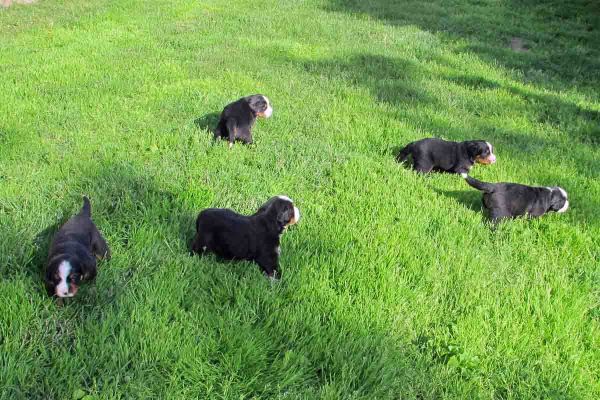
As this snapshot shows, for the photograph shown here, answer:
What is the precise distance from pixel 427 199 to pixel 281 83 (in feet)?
14.5

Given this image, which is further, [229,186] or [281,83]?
[281,83]

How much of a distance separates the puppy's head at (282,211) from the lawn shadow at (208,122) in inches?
111

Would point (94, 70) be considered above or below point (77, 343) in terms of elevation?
above

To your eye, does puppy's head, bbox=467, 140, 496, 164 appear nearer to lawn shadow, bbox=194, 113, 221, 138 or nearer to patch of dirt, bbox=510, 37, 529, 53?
lawn shadow, bbox=194, 113, 221, 138

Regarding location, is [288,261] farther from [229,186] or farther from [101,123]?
[101,123]

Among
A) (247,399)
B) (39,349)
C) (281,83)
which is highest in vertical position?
(281,83)

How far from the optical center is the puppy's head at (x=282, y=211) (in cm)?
396

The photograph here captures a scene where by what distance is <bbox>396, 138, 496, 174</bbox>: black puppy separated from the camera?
5.84 m

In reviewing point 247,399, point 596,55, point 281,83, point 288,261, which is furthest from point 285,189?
point 596,55

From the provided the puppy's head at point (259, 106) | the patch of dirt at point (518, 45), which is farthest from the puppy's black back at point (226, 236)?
the patch of dirt at point (518, 45)

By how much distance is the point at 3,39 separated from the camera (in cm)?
1096

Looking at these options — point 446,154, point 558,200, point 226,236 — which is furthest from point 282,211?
point 558,200

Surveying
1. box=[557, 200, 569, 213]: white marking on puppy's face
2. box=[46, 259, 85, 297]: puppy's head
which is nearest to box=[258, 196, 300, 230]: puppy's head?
box=[46, 259, 85, 297]: puppy's head

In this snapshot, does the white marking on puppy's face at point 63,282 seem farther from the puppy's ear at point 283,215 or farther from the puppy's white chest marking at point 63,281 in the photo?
the puppy's ear at point 283,215
